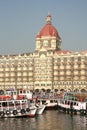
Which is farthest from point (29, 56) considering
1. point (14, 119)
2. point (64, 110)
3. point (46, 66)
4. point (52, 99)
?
point (14, 119)

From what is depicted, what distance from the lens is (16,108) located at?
74.1 metres

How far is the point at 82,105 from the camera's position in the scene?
259 feet

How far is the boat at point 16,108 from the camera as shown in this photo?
242 feet

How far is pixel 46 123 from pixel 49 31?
94.4 meters

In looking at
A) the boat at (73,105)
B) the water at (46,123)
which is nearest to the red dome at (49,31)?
the boat at (73,105)

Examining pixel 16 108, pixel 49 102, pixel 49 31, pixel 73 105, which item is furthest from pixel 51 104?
pixel 49 31

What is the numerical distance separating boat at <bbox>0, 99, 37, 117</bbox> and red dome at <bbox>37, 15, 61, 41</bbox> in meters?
84.2

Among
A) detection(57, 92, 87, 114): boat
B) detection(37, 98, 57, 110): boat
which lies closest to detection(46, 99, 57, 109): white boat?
detection(37, 98, 57, 110): boat

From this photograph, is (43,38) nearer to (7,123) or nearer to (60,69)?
(60,69)

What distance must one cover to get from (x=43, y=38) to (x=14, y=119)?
8775 centimetres

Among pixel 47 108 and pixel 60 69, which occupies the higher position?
pixel 60 69

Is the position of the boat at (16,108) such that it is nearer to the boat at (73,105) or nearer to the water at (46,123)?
the water at (46,123)

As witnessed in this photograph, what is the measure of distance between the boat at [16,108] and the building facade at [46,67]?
71.3 metres

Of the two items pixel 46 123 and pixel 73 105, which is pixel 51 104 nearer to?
pixel 73 105
